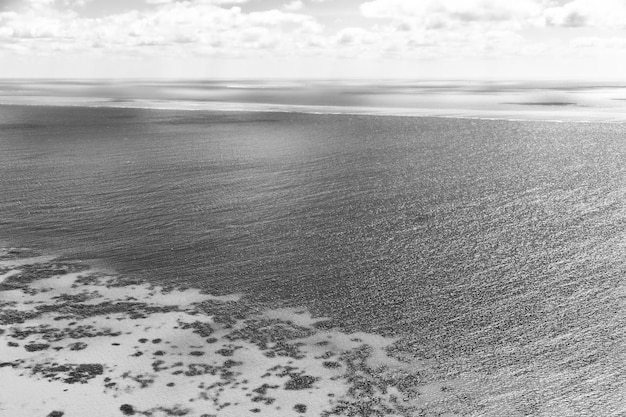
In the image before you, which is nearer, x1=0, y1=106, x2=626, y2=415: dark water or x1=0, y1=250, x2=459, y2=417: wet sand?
x1=0, y1=250, x2=459, y2=417: wet sand

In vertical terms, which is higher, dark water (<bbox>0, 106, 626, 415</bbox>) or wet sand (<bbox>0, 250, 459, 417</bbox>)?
dark water (<bbox>0, 106, 626, 415</bbox>)

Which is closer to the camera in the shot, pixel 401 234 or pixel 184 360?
pixel 184 360

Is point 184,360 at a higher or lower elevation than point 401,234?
lower

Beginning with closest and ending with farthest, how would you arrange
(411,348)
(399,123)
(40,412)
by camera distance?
1. (40,412)
2. (411,348)
3. (399,123)

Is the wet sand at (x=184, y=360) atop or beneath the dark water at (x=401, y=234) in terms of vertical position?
beneath

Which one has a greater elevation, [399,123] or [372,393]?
[399,123]

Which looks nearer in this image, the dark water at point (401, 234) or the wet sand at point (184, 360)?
the wet sand at point (184, 360)

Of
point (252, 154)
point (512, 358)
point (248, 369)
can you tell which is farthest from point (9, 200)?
point (512, 358)

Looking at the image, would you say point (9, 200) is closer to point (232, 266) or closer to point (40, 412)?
point (232, 266)
